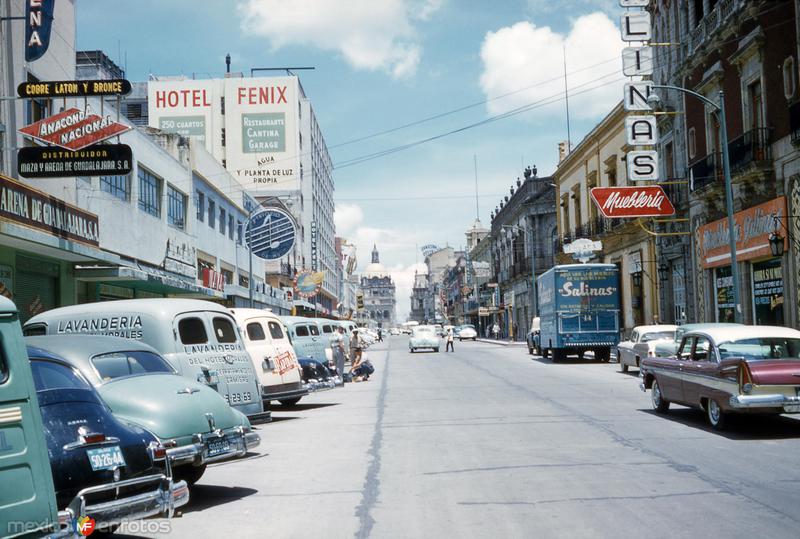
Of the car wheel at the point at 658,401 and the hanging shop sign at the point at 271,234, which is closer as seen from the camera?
the car wheel at the point at 658,401

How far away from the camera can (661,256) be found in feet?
118

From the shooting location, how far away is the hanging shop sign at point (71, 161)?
18234 mm

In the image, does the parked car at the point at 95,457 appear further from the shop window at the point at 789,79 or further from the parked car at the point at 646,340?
the shop window at the point at 789,79

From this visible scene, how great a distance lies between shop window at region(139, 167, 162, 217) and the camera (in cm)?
2886

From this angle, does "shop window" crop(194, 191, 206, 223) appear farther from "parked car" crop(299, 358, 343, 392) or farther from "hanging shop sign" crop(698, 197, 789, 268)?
"hanging shop sign" crop(698, 197, 789, 268)

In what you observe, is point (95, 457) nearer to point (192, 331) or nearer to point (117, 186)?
point (192, 331)

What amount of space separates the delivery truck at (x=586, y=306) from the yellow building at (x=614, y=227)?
3.35m

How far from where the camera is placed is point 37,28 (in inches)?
735

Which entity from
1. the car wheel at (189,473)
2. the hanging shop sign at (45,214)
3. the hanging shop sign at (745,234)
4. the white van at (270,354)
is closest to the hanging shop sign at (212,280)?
the hanging shop sign at (45,214)

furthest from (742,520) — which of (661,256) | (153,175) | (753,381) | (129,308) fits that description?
(661,256)

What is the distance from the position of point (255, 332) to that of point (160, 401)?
8.18m

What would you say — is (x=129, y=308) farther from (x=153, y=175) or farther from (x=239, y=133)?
(x=239, y=133)

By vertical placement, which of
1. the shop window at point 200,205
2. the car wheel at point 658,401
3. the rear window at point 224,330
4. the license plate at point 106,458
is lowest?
the car wheel at point 658,401

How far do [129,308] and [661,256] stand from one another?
28.9 metres
